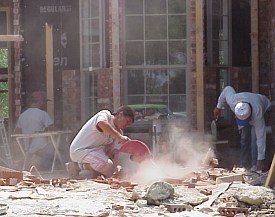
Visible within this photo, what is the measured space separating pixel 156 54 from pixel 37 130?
2826 mm

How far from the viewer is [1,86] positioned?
21.2m

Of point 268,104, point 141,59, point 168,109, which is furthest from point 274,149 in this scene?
point 141,59

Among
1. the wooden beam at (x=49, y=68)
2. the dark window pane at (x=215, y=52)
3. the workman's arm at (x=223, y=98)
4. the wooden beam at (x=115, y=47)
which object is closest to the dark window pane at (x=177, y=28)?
the dark window pane at (x=215, y=52)

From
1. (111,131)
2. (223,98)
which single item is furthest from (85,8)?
A: (111,131)

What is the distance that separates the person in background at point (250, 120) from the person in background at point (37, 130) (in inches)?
136

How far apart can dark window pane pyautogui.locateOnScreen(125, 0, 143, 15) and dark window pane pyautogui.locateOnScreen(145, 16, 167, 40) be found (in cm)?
23

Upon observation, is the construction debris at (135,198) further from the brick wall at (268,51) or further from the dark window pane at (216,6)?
the dark window pane at (216,6)

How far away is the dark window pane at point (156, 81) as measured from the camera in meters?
13.3

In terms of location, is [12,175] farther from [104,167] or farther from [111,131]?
[111,131]

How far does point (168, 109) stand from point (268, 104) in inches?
77.3

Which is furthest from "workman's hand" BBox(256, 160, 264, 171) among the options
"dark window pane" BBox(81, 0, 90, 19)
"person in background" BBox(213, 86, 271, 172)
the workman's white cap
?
"dark window pane" BBox(81, 0, 90, 19)

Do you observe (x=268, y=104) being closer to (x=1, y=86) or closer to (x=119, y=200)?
(x=119, y=200)

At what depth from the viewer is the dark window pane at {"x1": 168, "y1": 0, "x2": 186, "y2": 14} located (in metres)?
13.3

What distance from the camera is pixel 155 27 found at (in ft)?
43.6
